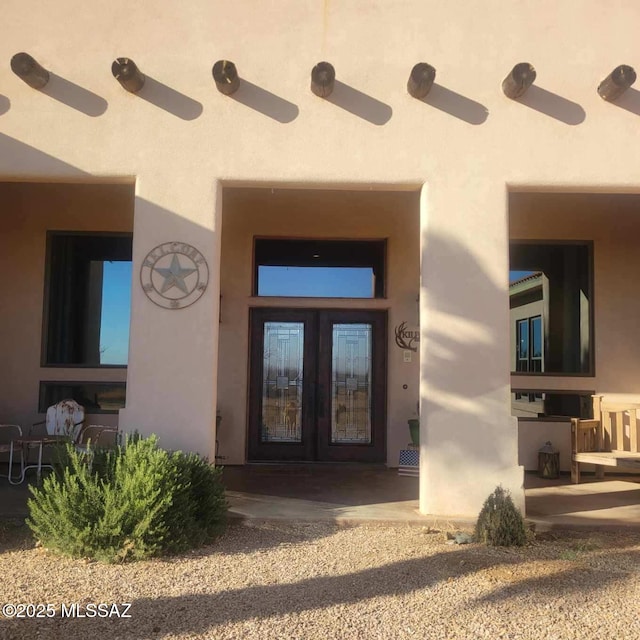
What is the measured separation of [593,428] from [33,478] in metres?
6.76

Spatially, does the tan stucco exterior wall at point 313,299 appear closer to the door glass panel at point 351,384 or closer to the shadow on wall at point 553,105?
the door glass panel at point 351,384

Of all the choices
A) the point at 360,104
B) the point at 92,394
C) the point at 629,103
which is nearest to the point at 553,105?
the point at 629,103

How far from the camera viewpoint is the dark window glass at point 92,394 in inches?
345

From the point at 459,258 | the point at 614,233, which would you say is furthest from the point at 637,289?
the point at 459,258

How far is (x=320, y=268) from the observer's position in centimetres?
951

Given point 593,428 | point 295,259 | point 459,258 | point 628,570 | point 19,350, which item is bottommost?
point 628,570

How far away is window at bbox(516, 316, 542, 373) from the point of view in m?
9.06

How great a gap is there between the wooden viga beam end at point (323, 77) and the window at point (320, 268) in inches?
137

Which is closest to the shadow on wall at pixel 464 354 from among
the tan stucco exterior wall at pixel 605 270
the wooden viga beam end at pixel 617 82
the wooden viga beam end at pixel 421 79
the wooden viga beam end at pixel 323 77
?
the wooden viga beam end at pixel 421 79

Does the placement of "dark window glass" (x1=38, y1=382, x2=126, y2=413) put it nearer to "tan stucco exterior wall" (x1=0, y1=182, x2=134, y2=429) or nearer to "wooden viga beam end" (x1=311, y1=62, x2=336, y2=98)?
"tan stucco exterior wall" (x1=0, y1=182, x2=134, y2=429)

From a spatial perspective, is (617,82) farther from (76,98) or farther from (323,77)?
(76,98)

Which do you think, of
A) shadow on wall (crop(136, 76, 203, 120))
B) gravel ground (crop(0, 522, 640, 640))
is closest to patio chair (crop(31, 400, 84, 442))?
gravel ground (crop(0, 522, 640, 640))

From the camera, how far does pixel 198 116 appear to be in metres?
6.19

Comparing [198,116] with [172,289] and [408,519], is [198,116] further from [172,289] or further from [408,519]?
[408,519]
